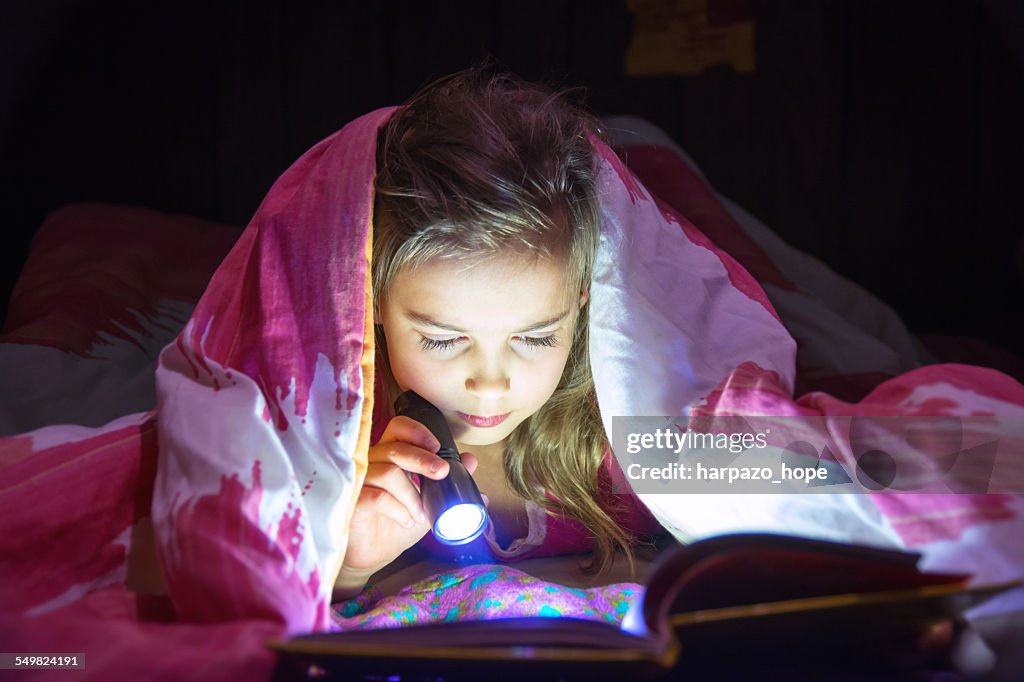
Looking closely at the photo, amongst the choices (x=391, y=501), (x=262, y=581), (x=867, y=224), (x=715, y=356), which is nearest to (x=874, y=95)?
(x=867, y=224)

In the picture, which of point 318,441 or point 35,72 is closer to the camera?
point 318,441

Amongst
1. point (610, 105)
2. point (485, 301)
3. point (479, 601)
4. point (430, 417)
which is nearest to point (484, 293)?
point (485, 301)

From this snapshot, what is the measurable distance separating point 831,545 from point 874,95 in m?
1.12

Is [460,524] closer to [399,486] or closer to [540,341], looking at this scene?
[399,486]

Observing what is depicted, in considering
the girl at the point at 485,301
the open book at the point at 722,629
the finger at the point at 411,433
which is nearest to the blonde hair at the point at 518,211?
the girl at the point at 485,301

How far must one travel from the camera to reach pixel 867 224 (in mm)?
1453

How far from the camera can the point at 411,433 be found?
79 cm

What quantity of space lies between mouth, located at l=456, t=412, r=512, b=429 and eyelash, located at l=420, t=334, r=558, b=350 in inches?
3.0

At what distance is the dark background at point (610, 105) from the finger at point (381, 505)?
2.60 ft

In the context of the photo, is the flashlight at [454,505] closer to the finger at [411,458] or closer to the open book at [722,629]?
the finger at [411,458]

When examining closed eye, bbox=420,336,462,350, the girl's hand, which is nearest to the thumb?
the girl's hand

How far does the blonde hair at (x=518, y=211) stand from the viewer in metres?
0.79

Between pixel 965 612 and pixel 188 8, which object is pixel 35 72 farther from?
pixel 965 612

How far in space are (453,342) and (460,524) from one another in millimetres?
160
